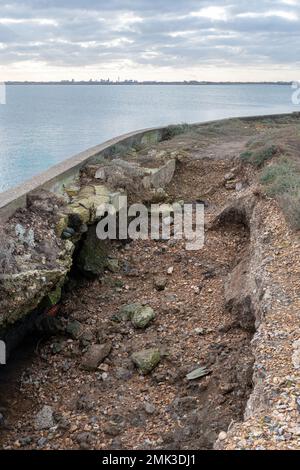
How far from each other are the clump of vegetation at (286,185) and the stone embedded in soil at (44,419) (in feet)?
12.9

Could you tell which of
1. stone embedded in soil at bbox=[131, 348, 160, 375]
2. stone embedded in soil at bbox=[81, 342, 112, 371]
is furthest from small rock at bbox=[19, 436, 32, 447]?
stone embedded in soil at bbox=[131, 348, 160, 375]

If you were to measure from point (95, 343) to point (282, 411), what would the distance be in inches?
129

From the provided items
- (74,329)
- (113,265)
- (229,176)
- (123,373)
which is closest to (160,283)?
(113,265)

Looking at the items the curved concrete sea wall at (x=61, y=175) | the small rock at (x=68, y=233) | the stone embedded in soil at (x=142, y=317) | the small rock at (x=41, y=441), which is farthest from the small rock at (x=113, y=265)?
the small rock at (x=41, y=441)

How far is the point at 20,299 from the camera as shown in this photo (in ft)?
18.7

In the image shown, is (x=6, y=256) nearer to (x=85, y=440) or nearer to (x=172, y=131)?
(x=85, y=440)

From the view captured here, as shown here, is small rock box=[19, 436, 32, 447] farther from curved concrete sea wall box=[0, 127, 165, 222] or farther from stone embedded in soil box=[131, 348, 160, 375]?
curved concrete sea wall box=[0, 127, 165, 222]

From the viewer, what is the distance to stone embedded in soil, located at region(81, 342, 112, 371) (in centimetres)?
605

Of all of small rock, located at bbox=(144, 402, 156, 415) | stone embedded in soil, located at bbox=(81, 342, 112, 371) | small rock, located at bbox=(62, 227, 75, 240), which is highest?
small rock, located at bbox=(62, 227, 75, 240)

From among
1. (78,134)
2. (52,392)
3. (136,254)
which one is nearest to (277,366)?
(52,392)

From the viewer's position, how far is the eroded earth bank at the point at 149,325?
4.68 metres

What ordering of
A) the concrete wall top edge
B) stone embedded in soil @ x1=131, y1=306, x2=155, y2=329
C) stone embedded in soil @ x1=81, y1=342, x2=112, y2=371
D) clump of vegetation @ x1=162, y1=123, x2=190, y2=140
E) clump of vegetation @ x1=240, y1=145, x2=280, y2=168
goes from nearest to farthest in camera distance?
stone embedded in soil @ x1=81, y1=342, x2=112, y2=371 → stone embedded in soil @ x1=131, y1=306, x2=155, y2=329 → the concrete wall top edge → clump of vegetation @ x1=240, y1=145, x2=280, y2=168 → clump of vegetation @ x1=162, y1=123, x2=190, y2=140

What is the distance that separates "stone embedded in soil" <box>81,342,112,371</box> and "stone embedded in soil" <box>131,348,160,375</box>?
1.30 ft

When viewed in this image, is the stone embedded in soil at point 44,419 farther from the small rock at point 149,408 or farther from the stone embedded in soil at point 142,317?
the stone embedded in soil at point 142,317
